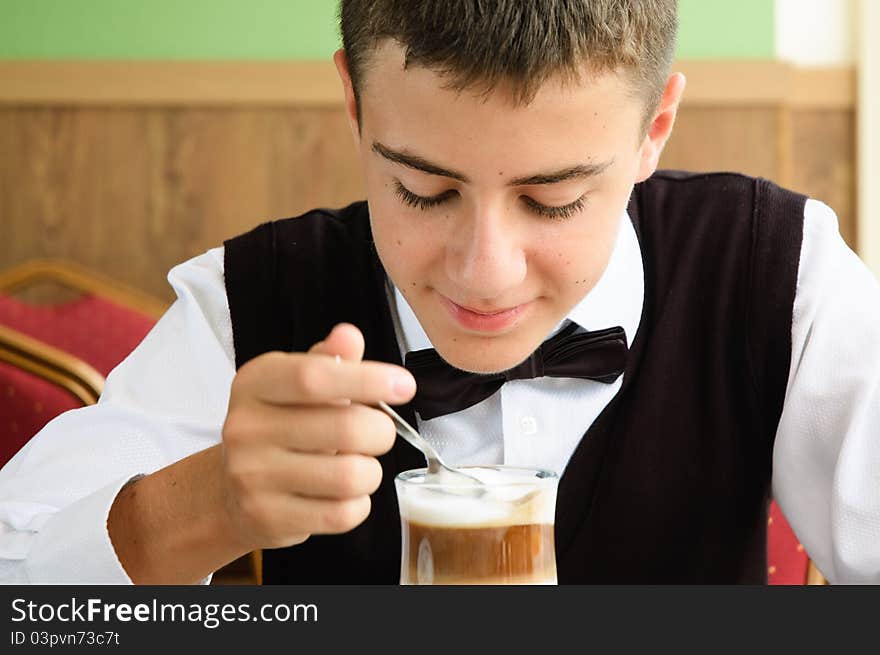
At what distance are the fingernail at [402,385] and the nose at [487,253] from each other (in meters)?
0.22

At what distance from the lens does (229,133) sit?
2838mm

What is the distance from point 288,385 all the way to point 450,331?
31cm

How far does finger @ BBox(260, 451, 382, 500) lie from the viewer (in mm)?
842

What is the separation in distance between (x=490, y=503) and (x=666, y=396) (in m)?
0.59

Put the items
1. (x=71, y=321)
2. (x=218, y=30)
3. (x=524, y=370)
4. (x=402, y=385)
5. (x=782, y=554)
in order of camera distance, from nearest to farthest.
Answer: (x=402, y=385) → (x=524, y=370) → (x=782, y=554) → (x=71, y=321) → (x=218, y=30)

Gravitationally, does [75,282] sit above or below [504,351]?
above

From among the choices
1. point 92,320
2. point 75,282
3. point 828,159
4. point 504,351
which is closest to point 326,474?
point 504,351

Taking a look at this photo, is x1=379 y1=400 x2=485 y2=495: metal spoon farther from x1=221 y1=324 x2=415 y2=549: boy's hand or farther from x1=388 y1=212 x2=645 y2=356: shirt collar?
x1=388 y1=212 x2=645 y2=356: shirt collar

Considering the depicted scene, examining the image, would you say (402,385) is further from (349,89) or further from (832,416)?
(832,416)

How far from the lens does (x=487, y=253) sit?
98 cm

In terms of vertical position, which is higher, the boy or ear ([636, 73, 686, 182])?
ear ([636, 73, 686, 182])

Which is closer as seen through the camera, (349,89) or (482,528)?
(482,528)

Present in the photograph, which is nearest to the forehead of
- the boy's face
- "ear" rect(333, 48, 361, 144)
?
the boy's face

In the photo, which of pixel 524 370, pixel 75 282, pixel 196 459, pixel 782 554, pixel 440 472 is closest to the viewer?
pixel 440 472
